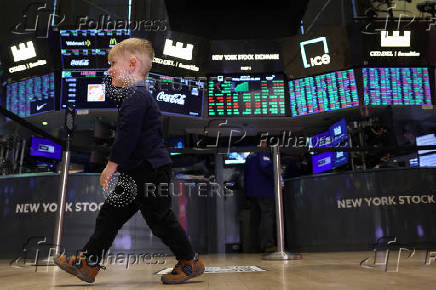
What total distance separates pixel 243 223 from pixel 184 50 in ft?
8.63

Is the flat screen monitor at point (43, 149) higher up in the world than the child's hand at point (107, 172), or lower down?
higher up

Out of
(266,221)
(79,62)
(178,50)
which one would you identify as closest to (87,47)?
(79,62)

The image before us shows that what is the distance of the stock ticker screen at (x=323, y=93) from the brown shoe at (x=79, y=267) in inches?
182

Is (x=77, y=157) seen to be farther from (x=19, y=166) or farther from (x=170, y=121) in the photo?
(x=170, y=121)

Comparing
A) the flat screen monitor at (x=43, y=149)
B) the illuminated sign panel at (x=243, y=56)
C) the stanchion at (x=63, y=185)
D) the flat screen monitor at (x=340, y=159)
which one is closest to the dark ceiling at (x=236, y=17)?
the illuminated sign panel at (x=243, y=56)

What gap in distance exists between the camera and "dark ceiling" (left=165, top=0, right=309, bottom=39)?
6.18 meters

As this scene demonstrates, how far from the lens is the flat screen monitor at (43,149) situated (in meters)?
6.53

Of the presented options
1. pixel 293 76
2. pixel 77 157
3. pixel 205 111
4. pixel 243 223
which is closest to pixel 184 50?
pixel 205 111

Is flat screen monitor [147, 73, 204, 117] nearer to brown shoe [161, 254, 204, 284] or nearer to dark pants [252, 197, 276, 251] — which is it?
dark pants [252, 197, 276, 251]

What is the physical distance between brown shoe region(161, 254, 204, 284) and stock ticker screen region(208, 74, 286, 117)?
415 cm

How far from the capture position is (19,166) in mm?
6133

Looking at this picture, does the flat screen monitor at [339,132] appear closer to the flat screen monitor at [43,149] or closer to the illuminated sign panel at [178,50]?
the illuminated sign panel at [178,50]

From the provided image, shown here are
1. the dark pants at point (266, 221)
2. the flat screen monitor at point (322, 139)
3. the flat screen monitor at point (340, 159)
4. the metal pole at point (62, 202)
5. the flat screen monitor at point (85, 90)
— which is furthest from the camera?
the flat screen monitor at point (322, 139)

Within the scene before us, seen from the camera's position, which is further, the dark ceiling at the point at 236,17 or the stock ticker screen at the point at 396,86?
the dark ceiling at the point at 236,17
